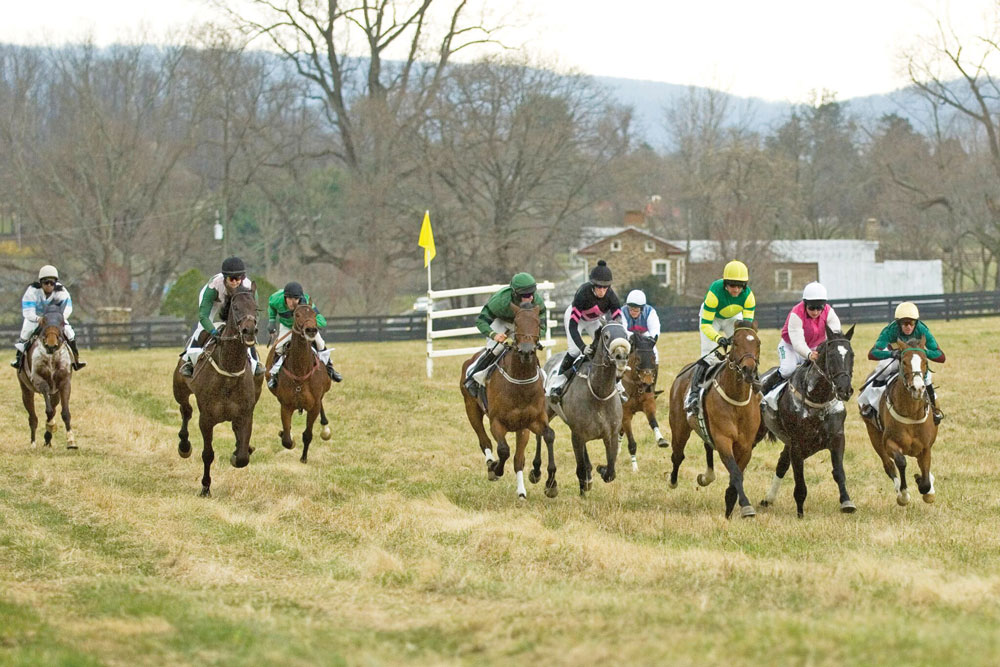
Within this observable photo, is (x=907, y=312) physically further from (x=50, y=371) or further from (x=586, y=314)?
(x=50, y=371)

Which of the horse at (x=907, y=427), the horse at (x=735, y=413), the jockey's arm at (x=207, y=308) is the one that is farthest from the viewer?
the jockey's arm at (x=207, y=308)

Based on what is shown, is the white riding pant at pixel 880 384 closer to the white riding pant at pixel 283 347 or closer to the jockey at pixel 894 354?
the jockey at pixel 894 354

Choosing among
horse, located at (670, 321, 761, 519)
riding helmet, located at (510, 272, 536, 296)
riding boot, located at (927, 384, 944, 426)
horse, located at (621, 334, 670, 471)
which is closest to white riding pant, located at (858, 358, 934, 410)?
riding boot, located at (927, 384, 944, 426)

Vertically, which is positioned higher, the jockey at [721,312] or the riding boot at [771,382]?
the jockey at [721,312]

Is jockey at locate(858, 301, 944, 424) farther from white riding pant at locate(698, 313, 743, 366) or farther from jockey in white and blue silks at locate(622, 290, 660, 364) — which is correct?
jockey in white and blue silks at locate(622, 290, 660, 364)

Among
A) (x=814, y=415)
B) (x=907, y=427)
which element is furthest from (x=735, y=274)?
(x=907, y=427)

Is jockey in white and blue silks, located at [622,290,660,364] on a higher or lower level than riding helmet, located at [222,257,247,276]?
lower

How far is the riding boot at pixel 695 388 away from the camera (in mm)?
15023

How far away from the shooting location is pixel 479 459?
2031cm

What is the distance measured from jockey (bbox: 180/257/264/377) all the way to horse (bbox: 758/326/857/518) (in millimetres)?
6077

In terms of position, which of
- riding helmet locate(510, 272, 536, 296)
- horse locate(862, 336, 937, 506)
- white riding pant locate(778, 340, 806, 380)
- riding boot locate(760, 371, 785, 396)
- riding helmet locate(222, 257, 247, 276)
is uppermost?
riding helmet locate(222, 257, 247, 276)

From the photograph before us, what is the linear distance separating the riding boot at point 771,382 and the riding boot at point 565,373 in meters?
2.18

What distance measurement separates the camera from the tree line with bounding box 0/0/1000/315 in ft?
191

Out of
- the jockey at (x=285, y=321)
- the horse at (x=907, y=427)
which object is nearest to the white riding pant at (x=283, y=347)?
the jockey at (x=285, y=321)
